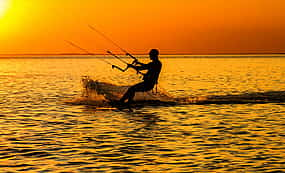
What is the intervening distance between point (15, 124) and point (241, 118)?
7699 mm

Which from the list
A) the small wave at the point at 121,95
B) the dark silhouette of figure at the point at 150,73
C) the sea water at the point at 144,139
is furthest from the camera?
the small wave at the point at 121,95

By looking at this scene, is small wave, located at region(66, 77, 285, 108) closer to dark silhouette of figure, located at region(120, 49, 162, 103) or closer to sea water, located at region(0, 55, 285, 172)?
dark silhouette of figure, located at region(120, 49, 162, 103)

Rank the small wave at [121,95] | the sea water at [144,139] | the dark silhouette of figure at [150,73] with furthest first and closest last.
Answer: the small wave at [121,95] → the dark silhouette of figure at [150,73] → the sea water at [144,139]

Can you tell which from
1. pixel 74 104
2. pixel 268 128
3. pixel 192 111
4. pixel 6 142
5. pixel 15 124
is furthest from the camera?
pixel 74 104

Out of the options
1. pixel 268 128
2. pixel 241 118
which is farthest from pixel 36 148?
pixel 241 118

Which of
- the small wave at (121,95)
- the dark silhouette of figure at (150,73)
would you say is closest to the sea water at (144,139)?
the dark silhouette of figure at (150,73)

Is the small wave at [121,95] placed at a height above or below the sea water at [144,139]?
above

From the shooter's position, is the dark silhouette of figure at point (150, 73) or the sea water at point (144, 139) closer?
the sea water at point (144, 139)

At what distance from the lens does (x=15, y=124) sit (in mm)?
18125

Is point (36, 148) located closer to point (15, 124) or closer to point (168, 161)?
point (168, 161)

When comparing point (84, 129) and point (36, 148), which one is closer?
point (36, 148)

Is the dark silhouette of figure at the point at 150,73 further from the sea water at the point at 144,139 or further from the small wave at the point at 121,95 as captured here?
the small wave at the point at 121,95

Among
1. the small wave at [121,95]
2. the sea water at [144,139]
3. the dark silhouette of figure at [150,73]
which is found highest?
the dark silhouette of figure at [150,73]

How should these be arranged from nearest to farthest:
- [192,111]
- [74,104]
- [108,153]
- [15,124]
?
1. [108,153]
2. [15,124]
3. [192,111]
4. [74,104]
